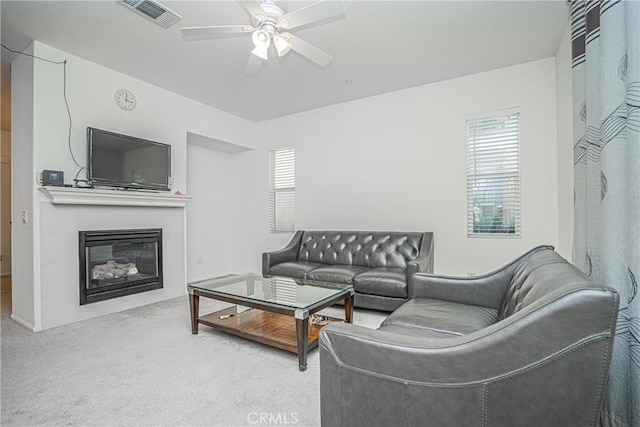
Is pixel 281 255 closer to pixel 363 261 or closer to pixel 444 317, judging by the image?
pixel 363 261

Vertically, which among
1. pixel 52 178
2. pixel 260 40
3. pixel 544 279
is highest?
pixel 260 40

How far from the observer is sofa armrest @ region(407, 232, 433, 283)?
2924 mm

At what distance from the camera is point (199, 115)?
4.46m

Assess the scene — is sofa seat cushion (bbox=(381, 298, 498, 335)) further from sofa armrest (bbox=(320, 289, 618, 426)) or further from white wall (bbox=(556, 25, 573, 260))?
white wall (bbox=(556, 25, 573, 260))

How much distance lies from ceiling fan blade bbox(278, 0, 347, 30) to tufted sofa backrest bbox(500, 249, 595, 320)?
1863 millimetres

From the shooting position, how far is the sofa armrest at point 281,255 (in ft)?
12.6

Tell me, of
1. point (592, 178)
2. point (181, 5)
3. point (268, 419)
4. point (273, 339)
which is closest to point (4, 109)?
point (181, 5)

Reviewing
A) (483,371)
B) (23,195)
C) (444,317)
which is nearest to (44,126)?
(23,195)

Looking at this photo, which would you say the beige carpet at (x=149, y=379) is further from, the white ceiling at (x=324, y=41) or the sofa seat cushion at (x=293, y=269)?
the white ceiling at (x=324, y=41)

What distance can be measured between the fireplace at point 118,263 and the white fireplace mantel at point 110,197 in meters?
0.33

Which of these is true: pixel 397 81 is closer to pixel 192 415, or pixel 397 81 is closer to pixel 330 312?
pixel 330 312

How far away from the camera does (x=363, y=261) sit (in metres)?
3.83

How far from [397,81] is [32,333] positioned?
4.66m

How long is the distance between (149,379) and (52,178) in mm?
2241
